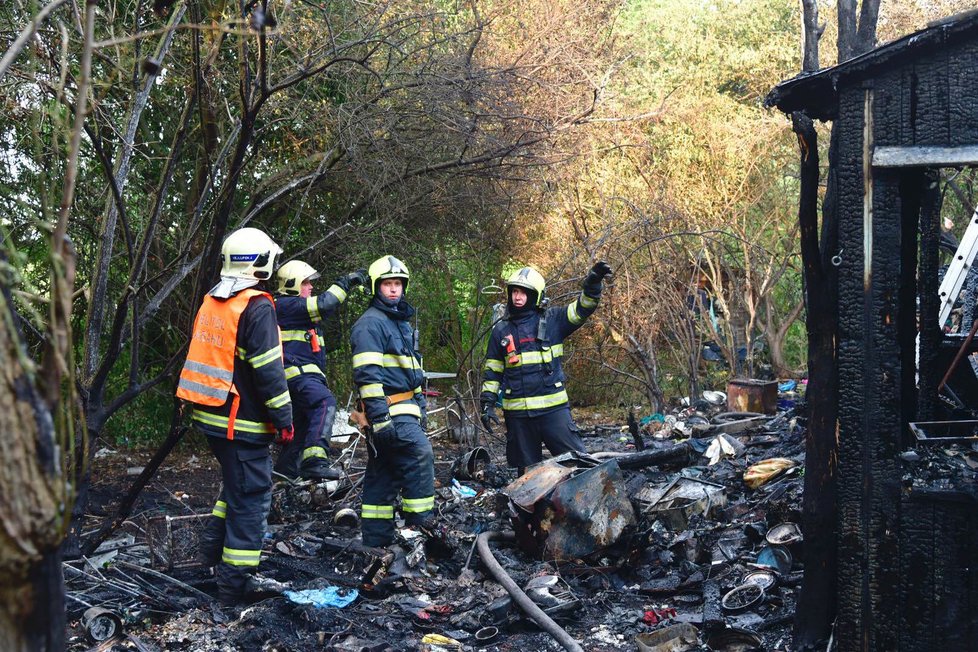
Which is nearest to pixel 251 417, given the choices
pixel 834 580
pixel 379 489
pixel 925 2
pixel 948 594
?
pixel 379 489

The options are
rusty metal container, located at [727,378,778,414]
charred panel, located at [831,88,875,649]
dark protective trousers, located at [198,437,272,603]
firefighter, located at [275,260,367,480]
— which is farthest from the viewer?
rusty metal container, located at [727,378,778,414]

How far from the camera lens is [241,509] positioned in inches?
205

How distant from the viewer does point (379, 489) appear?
20.8 feet

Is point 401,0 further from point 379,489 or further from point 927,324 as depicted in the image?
point 927,324

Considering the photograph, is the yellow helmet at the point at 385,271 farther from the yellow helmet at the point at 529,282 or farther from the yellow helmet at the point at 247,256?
the yellow helmet at the point at 529,282

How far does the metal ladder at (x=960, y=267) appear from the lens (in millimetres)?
4980

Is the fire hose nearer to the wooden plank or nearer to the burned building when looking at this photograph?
the burned building

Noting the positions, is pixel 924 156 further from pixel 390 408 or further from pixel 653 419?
pixel 653 419

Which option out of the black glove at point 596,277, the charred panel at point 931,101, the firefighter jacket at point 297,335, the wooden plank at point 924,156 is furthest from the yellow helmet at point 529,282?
the charred panel at point 931,101

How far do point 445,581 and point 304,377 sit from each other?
106 inches

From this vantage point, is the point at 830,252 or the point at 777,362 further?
the point at 777,362

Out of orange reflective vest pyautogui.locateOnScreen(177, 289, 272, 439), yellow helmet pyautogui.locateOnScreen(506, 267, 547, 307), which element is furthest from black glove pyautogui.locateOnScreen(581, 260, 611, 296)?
orange reflective vest pyautogui.locateOnScreen(177, 289, 272, 439)

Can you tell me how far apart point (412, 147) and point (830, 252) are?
500cm

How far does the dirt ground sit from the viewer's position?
4695 millimetres
